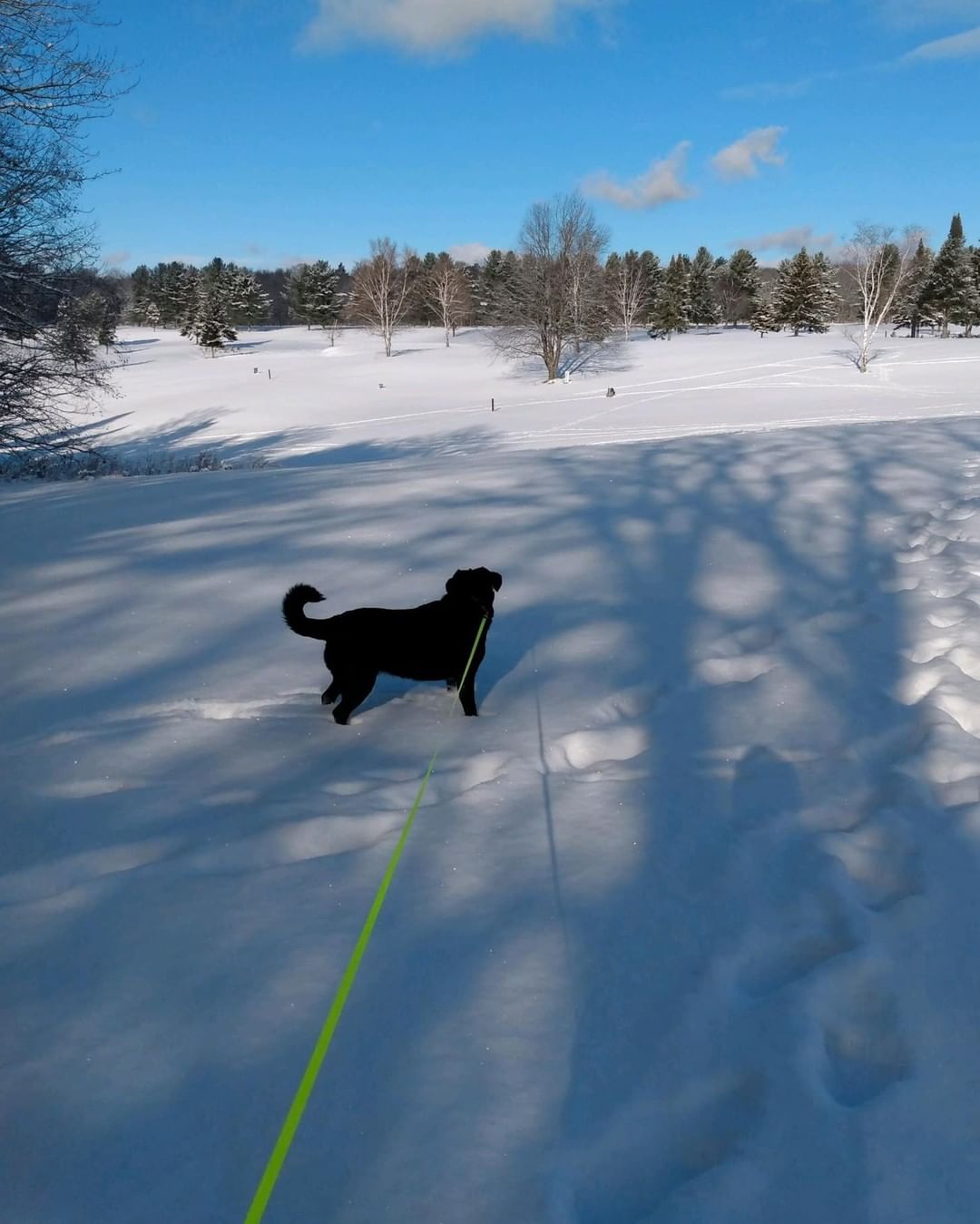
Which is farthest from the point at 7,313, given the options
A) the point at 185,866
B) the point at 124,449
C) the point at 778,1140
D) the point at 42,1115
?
the point at 124,449

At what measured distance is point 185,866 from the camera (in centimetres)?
264

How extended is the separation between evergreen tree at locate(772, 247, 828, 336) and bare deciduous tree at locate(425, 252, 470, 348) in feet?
87.3

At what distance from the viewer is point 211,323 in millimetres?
60219

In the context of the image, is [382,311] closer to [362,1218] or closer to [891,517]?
[891,517]

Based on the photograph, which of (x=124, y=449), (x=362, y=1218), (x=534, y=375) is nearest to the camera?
(x=362, y=1218)

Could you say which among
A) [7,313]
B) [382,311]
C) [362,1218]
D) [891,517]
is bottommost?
[362,1218]

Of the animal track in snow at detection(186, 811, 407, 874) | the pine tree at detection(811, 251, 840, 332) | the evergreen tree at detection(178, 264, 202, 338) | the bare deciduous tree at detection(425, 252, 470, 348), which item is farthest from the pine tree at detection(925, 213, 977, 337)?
the animal track in snow at detection(186, 811, 407, 874)

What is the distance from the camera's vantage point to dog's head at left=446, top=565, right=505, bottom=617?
3.84m

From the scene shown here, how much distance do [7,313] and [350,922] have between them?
39.0 feet

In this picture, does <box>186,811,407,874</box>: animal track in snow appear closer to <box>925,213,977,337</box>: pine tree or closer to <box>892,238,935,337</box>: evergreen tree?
<box>892,238,935,337</box>: evergreen tree

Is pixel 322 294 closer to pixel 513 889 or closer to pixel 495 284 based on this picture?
pixel 495 284

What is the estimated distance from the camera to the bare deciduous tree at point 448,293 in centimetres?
6272

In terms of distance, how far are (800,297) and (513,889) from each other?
69.8 meters

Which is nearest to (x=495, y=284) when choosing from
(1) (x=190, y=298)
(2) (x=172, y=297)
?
(1) (x=190, y=298)
